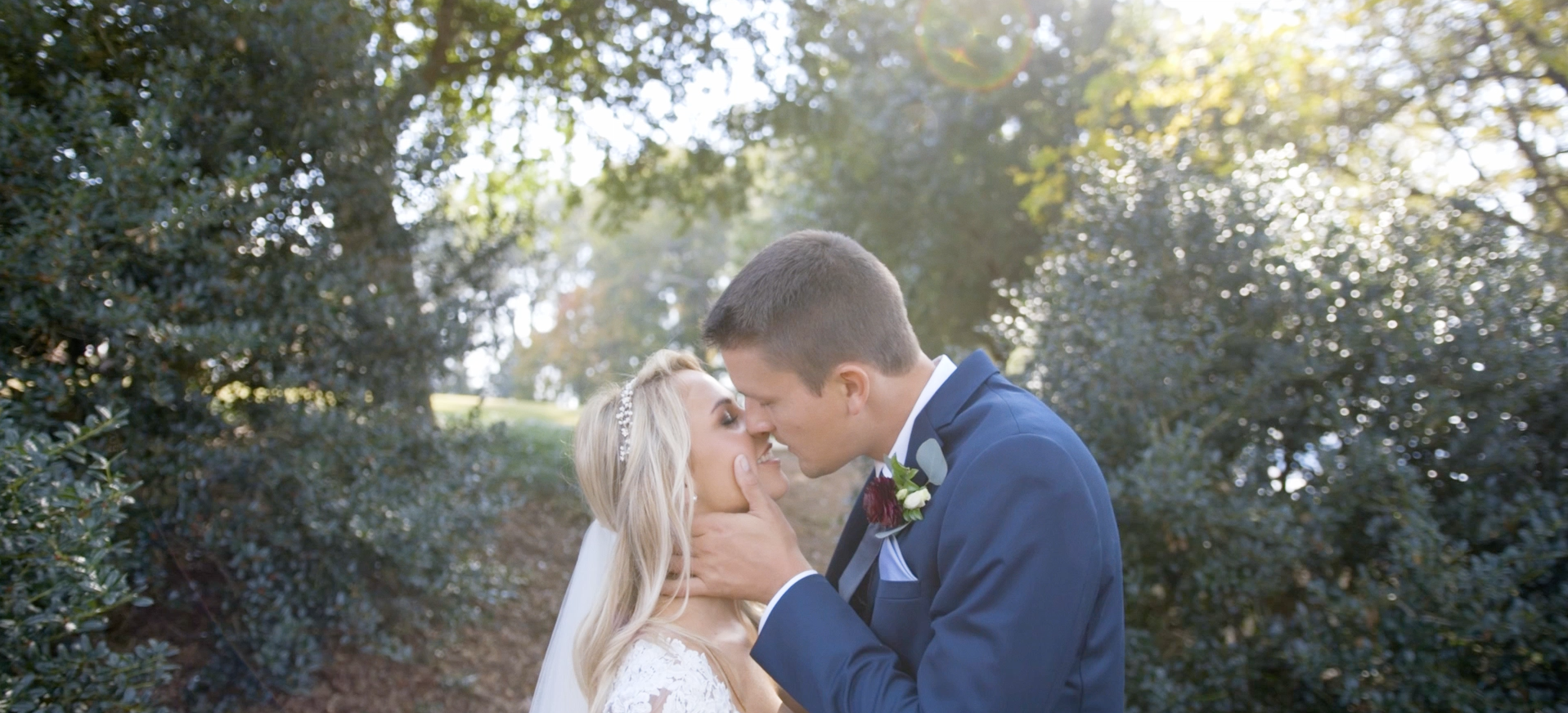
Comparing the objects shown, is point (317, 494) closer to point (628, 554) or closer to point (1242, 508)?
point (628, 554)

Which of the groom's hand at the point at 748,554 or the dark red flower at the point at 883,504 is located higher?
the dark red flower at the point at 883,504

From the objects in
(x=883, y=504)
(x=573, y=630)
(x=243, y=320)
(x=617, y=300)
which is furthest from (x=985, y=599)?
(x=617, y=300)

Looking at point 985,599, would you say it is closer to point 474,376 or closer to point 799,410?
point 799,410

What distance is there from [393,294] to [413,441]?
89 centimetres

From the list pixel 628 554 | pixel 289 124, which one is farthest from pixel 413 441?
pixel 628 554

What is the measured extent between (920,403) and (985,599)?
73 cm

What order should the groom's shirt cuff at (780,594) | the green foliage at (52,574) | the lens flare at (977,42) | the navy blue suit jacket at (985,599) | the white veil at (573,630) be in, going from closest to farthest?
the navy blue suit jacket at (985,599) < the groom's shirt cuff at (780,594) < the green foliage at (52,574) < the white veil at (573,630) < the lens flare at (977,42)

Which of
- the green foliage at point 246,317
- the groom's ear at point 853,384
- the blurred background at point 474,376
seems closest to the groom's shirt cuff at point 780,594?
the groom's ear at point 853,384

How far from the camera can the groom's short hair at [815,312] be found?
2.66 metres

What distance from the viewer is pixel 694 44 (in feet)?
30.1

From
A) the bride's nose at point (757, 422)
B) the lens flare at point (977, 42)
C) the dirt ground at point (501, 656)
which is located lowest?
the dirt ground at point (501, 656)

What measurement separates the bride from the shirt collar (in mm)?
627

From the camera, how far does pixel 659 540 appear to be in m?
3.15

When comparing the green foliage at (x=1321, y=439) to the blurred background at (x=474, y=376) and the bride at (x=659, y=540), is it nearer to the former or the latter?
the blurred background at (x=474, y=376)
